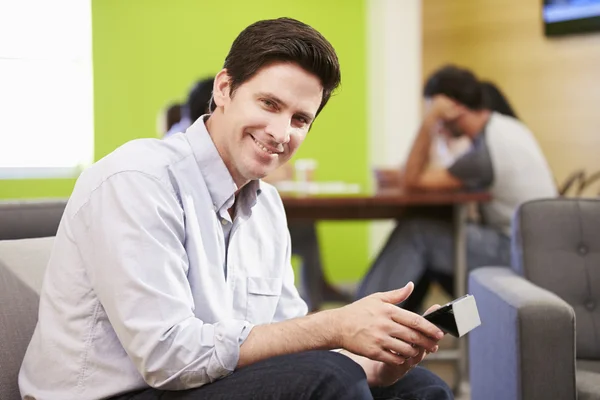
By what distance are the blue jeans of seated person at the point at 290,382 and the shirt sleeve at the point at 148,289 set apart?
0.02 metres

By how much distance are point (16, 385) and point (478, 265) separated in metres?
2.22

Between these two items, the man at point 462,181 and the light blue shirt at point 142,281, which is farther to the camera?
the man at point 462,181

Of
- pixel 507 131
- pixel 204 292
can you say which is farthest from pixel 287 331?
pixel 507 131

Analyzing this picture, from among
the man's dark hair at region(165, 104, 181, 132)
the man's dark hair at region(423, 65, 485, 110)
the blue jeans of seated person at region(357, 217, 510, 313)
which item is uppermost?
the man's dark hair at region(423, 65, 485, 110)

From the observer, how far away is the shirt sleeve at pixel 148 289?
1186mm

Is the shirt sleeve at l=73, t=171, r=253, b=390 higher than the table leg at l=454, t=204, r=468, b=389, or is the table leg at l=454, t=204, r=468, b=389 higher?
the shirt sleeve at l=73, t=171, r=253, b=390

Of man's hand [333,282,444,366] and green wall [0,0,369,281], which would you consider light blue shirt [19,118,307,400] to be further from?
green wall [0,0,369,281]

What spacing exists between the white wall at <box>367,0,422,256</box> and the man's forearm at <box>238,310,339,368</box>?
4.49m

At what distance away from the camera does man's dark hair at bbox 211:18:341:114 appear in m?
1.36

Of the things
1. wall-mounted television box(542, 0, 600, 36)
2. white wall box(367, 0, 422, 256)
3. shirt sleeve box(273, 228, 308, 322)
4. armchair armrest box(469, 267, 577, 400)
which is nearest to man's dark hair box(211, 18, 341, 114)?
shirt sleeve box(273, 228, 308, 322)

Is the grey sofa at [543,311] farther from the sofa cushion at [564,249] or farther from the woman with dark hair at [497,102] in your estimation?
the woman with dark hair at [497,102]

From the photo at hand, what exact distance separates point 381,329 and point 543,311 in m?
0.67

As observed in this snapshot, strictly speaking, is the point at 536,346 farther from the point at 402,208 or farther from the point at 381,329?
the point at 402,208

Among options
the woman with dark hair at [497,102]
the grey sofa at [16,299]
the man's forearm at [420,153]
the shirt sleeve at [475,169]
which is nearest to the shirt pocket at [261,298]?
the grey sofa at [16,299]
